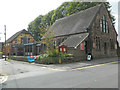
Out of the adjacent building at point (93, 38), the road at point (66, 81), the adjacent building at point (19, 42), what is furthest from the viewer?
the adjacent building at point (19, 42)

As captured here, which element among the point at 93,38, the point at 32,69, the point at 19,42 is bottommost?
the point at 32,69

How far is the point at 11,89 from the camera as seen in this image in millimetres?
5504

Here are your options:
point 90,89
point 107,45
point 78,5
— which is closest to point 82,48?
point 107,45

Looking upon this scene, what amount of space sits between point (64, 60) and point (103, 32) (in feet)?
42.6

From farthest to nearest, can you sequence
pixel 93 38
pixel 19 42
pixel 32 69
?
pixel 19 42
pixel 93 38
pixel 32 69

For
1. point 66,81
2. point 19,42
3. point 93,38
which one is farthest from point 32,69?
point 19,42

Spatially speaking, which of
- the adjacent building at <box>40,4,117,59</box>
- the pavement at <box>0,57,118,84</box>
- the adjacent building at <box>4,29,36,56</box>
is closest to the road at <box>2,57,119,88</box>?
the pavement at <box>0,57,118,84</box>

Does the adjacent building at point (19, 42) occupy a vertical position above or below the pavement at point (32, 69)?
above

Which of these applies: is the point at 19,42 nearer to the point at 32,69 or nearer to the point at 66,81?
the point at 32,69

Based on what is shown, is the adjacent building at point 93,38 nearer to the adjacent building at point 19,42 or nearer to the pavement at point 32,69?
the pavement at point 32,69

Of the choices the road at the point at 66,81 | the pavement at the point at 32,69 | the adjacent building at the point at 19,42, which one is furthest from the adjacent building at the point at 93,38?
the adjacent building at the point at 19,42

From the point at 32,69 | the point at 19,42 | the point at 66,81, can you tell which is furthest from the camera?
the point at 19,42

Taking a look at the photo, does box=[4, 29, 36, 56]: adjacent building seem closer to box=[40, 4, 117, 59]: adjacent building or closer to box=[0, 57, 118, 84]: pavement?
box=[40, 4, 117, 59]: adjacent building

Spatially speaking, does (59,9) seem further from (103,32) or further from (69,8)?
(103,32)
